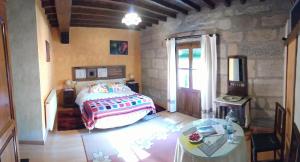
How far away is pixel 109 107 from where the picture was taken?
4223 millimetres

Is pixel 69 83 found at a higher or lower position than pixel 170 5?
lower

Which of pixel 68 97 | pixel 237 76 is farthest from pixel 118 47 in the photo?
pixel 237 76

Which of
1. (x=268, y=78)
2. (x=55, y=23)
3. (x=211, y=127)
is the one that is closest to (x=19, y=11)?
(x=55, y=23)

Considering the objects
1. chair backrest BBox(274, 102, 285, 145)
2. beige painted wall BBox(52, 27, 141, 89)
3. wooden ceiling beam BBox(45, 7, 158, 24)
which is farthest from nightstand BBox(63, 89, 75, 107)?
chair backrest BBox(274, 102, 285, 145)

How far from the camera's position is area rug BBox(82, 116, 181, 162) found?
10.00 ft

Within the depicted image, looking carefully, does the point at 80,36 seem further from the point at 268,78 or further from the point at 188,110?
the point at 268,78

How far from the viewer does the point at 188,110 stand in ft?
16.9

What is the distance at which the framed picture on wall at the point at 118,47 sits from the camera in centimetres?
659

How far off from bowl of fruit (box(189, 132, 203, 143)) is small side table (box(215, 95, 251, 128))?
1480mm

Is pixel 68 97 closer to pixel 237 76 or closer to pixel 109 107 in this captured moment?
pixel 109 107

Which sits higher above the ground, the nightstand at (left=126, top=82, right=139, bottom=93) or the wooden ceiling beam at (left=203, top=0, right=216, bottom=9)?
the wooden ceiling beam at (left=203, top=0, right=216, bottom=9)

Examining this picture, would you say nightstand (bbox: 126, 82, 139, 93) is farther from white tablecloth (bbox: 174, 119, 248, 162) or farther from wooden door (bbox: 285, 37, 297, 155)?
wooden door (bbox: 285, 37, 297, 155)

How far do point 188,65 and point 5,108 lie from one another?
406cm

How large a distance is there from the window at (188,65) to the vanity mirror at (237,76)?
853mm
